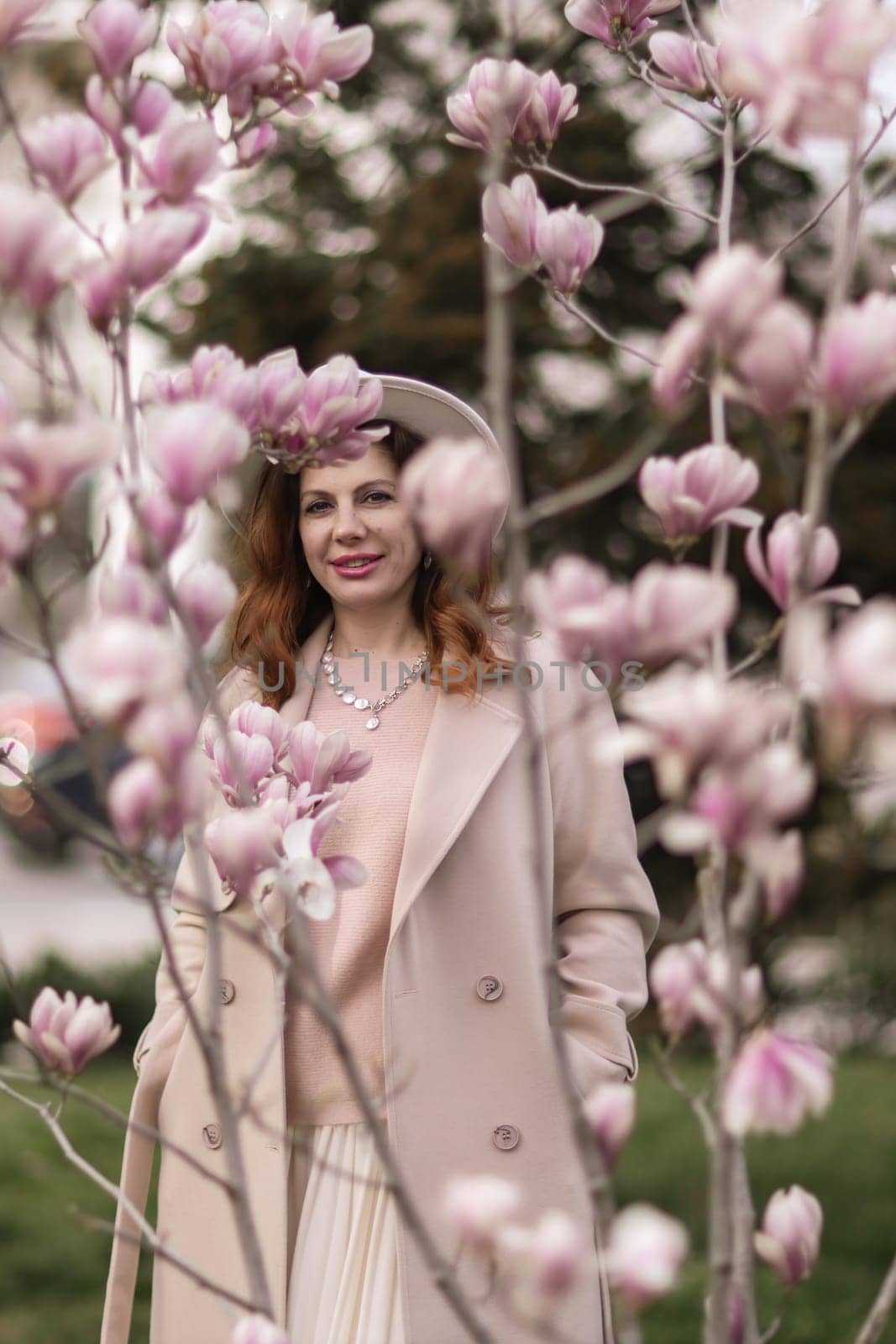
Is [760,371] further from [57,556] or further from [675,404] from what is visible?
[57,556]

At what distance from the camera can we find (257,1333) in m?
0.91

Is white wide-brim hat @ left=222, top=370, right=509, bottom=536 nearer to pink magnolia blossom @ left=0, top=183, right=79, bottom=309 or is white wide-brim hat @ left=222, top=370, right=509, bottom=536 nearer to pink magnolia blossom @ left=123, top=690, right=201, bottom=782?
pink magnolia blossom @ left=0, top=183, right=79, bottom=309

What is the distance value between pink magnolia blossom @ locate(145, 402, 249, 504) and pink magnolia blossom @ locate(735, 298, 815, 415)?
0.30 metres

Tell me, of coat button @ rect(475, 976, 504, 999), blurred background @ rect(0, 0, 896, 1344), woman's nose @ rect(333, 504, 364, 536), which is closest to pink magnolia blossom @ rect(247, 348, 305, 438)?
woman's nose @ rect(333, 504, 364, 536)

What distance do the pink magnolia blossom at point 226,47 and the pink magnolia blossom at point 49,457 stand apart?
0.46 m

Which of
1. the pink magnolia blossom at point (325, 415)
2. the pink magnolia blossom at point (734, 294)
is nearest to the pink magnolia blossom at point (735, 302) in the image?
the pink magnolia blossom at point (734, 294)

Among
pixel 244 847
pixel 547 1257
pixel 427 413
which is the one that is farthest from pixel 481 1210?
pixel 427 413

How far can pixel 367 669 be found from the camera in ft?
7.29

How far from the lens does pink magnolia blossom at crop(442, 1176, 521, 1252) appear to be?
2.47 ft

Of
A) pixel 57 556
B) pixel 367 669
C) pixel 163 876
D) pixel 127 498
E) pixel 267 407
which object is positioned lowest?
pixel 163 876

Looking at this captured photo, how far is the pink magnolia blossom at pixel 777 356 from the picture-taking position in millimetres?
769

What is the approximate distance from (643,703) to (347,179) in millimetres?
5103

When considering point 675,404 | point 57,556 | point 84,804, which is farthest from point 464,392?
point 57,556

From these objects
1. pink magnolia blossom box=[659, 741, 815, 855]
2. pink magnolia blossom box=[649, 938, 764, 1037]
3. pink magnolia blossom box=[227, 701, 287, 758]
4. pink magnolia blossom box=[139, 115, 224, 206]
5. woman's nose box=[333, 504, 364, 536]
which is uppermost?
woman's nose box=[333, 504, 364, 536]
